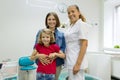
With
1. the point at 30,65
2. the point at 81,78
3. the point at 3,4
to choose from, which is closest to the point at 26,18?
the point at 3,4

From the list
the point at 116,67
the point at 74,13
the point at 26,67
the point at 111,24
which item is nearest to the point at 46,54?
the point at 26,67

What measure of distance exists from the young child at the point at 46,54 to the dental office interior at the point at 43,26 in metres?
0.90

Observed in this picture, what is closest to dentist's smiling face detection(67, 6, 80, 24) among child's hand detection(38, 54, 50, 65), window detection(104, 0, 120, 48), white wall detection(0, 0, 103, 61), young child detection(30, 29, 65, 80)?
young child detection(30, 29, 65, 80)

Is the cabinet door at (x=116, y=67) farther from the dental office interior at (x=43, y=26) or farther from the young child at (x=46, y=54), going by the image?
the young child at (x=46, y=54)

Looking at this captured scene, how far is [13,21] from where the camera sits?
2.61m

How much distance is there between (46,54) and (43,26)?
1.57m

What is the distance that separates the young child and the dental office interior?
35.6 inches

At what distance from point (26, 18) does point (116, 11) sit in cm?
200

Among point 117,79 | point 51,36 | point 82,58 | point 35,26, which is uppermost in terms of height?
point 35,26

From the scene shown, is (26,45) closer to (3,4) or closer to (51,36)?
(3,4)

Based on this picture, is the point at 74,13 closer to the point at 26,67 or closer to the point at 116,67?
the point at 26,67

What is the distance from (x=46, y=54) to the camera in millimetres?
1353

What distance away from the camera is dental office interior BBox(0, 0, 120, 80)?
8.41 feet

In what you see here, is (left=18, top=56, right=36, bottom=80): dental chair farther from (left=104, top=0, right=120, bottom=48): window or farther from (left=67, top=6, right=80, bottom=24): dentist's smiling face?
(left=104, top=0, right=120, bottom=48): window
